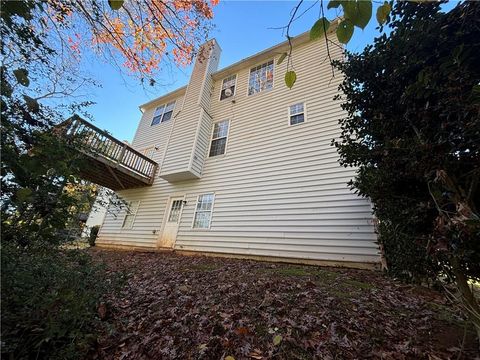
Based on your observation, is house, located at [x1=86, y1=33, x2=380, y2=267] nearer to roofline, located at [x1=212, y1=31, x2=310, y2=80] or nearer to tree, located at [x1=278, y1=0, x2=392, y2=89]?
roofline, located at [x1=212, y1=31, x2=310, y2=80]

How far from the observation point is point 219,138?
30.4ft

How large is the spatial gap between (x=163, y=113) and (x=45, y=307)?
11.8 meters

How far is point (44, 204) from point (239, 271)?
3871 millimetres

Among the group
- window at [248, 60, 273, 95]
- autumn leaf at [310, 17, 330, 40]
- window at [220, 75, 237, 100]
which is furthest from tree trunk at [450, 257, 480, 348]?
window at [220, 75, 237, 100]

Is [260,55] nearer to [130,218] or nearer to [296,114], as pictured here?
[296,114]

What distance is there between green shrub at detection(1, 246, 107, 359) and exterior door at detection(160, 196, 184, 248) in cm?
581

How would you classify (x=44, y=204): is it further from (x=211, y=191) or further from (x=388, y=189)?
(x=211, y=191)

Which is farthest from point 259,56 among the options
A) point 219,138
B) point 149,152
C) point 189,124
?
point 149,152

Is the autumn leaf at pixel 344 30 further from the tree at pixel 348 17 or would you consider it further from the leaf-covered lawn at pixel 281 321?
the leaf-covered lawn at pixel 281 321

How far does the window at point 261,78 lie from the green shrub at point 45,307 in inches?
342

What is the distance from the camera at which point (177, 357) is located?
2.16 meters

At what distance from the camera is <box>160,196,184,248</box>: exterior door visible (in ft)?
27.3

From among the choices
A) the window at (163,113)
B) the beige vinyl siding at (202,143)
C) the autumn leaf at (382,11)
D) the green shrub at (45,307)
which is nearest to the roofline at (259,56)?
the window at (163,113)

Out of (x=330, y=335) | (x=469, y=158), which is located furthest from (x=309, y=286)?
(x=469, y=158)
